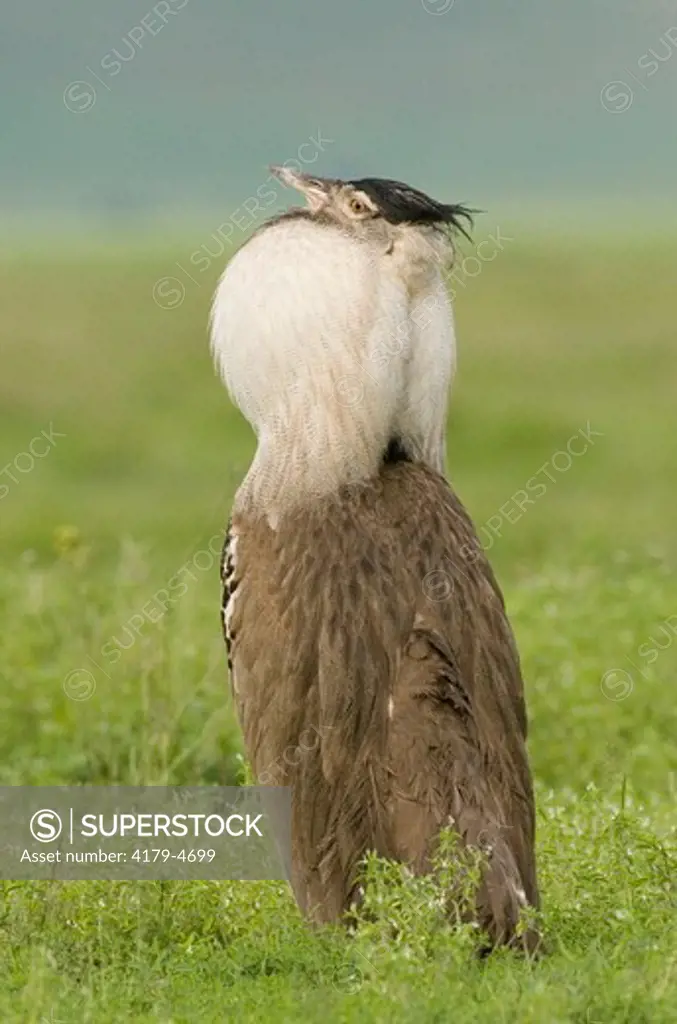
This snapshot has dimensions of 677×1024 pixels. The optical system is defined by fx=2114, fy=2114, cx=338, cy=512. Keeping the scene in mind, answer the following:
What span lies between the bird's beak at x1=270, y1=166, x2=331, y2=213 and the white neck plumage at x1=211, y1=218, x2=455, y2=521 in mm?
111

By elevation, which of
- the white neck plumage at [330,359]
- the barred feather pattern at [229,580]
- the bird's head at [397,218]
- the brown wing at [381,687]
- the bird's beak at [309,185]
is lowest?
the brown wing at [381,687]

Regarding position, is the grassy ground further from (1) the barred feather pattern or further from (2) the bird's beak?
(2) the bird's beak

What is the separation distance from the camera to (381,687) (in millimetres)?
4023

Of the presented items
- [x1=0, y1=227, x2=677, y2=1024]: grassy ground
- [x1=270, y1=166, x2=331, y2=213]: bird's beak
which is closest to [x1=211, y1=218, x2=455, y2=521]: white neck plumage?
[x1=270, y1=166, x2=331, y2=213]: bird's beak

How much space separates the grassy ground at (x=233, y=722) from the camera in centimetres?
363

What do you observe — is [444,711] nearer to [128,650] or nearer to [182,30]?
[128,650]

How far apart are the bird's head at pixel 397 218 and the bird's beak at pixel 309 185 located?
4cm

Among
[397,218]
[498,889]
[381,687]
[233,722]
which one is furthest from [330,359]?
[233,722]

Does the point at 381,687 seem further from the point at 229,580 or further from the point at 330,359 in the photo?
the point at 330,359

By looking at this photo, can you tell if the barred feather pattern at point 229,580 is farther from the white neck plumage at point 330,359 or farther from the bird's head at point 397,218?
the bird's head at point 397,218

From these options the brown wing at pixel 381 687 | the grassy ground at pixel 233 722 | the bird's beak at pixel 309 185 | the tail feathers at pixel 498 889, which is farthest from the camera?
the bird's beak at pixel 309 185

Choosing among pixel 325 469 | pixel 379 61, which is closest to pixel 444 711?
pixel 325 469

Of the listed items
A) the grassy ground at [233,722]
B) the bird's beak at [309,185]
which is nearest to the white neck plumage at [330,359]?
the bird's beak at [309,185]

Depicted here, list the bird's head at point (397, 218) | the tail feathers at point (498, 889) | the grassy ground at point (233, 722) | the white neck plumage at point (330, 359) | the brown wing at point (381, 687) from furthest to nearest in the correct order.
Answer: the bird's head at point (397, 218) → the white neck plumage at point (330, 359) → the brown wing at point (381, 687) → the tail feathers at point (498, 889) → the grassy ground at point (233, 722)
